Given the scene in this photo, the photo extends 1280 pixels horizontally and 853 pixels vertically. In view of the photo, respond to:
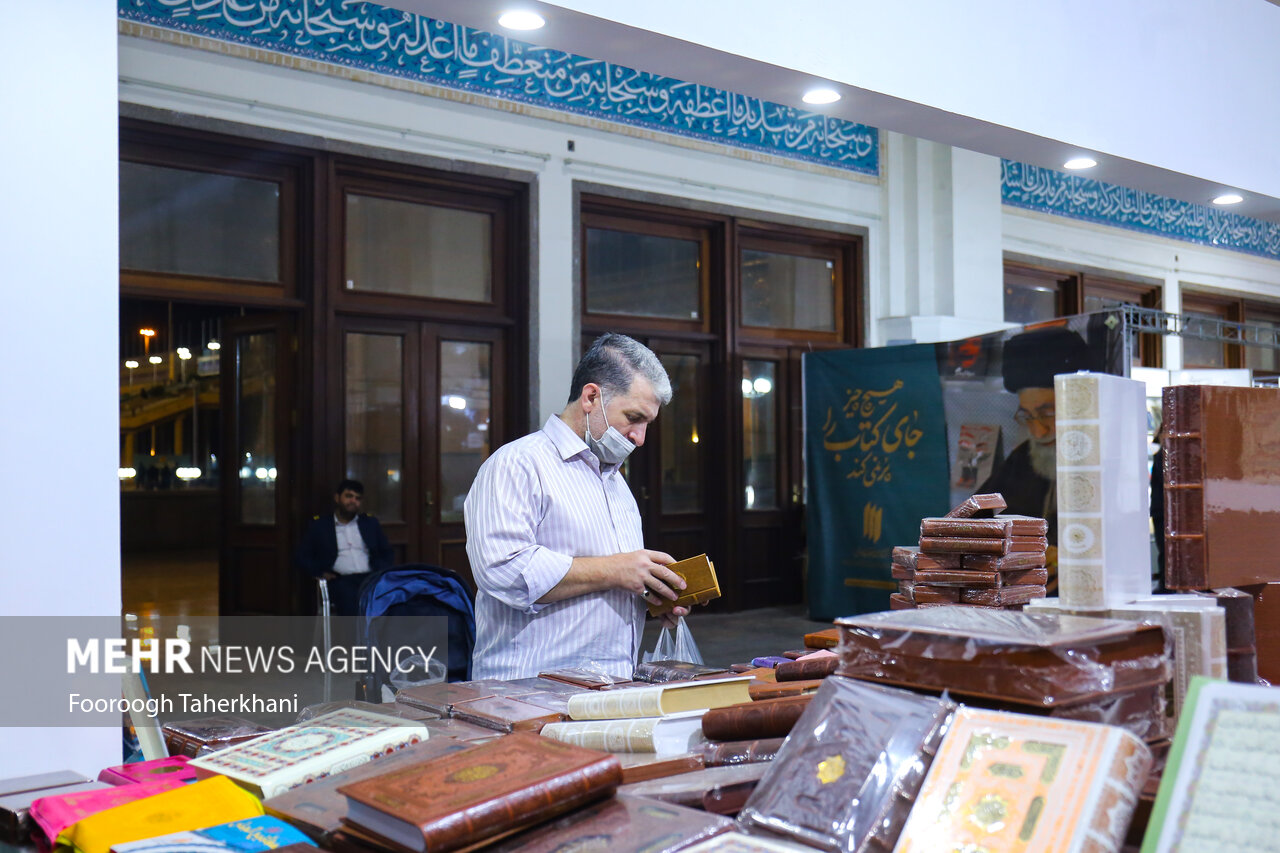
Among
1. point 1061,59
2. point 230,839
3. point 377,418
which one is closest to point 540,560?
point 230,839

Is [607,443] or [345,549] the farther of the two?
[345,549]

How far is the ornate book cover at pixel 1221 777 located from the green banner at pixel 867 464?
6172 millimetres

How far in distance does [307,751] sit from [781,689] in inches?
27.7

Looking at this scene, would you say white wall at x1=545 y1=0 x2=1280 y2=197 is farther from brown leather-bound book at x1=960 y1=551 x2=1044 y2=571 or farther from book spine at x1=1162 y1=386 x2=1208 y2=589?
book spine at x1=1162 y1=386 x2=1208 y2=589

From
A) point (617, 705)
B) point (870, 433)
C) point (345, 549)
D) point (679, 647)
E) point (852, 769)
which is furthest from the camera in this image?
point (870, 433)

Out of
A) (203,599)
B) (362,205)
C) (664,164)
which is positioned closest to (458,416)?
(362,205)

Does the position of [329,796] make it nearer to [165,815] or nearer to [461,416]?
[165,815]

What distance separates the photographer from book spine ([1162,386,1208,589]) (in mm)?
1710

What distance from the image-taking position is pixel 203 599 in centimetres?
985

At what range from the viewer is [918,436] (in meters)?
7.21

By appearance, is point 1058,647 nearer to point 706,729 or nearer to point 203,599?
point 706,729

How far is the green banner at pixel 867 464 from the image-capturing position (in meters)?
7.18

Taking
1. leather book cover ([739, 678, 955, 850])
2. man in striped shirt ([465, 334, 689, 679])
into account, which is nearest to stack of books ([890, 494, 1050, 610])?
man in striped shirt ([465, 334, 689, 679])

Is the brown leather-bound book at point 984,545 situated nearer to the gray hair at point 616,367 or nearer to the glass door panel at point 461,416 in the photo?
the gray hair at point 616,367
